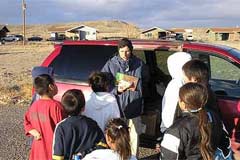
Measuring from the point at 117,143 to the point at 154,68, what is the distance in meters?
3.41

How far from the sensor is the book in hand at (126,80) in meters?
5.39

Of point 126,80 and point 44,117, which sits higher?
point 126,80

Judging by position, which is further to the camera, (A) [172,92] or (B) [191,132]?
(A) [172,92]

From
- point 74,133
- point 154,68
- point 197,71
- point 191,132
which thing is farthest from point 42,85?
point 154,68

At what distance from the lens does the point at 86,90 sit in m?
6.17

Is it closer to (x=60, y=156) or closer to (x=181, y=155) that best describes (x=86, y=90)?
(x=60, y=156)

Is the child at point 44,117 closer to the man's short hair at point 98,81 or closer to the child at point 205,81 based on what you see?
the man's short hair at point 98,81

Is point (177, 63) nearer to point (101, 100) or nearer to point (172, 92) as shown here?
point (172, 92)

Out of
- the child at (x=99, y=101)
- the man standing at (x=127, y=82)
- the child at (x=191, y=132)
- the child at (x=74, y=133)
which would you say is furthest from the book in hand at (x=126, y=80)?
the child at (x=191, y=132)

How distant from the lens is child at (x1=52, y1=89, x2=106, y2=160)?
3.82m

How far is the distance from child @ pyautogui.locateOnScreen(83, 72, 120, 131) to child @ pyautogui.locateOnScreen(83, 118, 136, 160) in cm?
113

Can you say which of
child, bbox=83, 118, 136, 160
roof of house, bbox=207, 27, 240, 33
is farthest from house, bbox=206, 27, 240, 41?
child, bbox=83, 118, 136, 160

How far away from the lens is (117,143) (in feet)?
11.3

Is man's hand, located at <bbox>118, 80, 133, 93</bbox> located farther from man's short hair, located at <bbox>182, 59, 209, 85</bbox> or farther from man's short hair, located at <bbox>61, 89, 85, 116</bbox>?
man's short hair, located at <bbox>61, 89, 85, 116</bbox>
